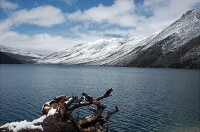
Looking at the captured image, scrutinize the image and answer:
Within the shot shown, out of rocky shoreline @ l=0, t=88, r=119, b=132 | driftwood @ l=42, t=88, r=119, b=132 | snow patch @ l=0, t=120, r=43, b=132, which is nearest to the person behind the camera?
snow patch @ l=0, t=120, r=43, b=132

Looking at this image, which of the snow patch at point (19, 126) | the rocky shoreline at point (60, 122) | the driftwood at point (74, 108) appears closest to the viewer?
the snow patch at point (19, 126)

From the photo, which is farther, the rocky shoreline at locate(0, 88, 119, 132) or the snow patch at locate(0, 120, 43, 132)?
the rocky shoreline at locate(0, 88, 119, 132)

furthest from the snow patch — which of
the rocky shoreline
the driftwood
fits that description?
the driftwood

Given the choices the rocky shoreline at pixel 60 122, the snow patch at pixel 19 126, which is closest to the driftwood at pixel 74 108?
the rocky shoreline at pixel 60 122

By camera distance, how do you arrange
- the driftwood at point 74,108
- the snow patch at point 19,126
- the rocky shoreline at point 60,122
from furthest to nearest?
the driftwood at point 74,108 → the rocky shoreline at point 60,122 → the snow patch at point 19,126

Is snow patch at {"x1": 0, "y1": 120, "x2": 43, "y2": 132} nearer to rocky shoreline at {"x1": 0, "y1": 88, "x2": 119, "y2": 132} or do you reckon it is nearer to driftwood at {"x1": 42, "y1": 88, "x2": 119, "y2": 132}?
rocky shoreline at {"x1": 0, "y1": 88, "x2": 119, "y2": 132}

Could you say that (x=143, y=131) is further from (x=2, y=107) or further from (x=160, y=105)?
(x=2, y=107)

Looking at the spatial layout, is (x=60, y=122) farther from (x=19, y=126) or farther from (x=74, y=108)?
(x=19, y=126)

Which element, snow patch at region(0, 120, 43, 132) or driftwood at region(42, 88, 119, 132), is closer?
snow patch at region(0, 120, 43, 132)

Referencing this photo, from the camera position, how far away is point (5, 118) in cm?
4741

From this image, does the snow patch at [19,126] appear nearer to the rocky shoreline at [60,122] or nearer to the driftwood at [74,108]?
the rocky shoreline at [60,122]

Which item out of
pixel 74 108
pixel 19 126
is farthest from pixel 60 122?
pixel 19 126

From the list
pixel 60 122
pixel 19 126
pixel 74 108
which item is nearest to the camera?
pixel 19 126

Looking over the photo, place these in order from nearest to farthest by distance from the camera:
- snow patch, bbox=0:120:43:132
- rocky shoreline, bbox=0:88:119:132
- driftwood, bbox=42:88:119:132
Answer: snow patch, bbox=0:120:43:132 → rocky shoreline, bbox=0:88:119:132 → driftwood, bbox=42:88:119:132
